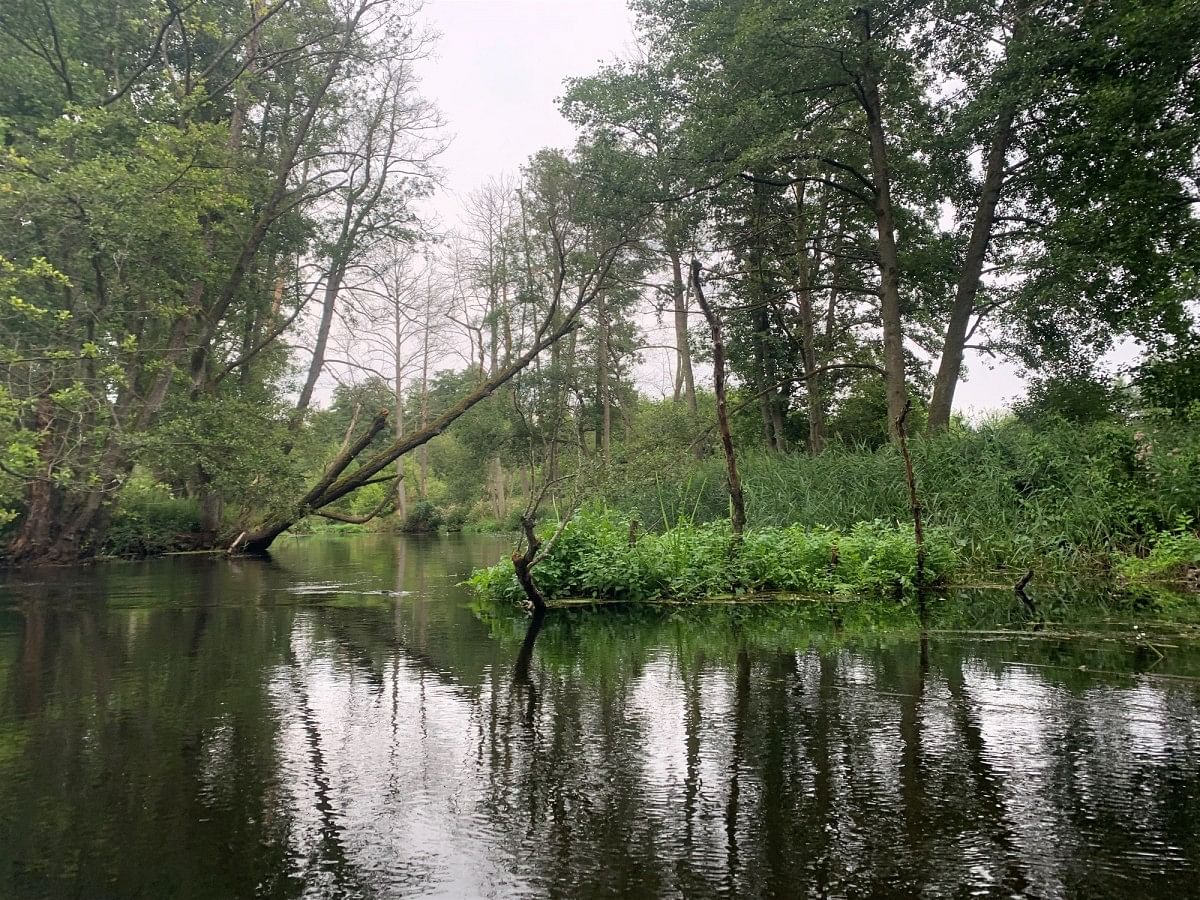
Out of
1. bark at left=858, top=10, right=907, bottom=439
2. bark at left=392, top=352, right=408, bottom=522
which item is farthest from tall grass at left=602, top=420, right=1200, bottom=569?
bark at left=392, top=352, right=408, bottom=522

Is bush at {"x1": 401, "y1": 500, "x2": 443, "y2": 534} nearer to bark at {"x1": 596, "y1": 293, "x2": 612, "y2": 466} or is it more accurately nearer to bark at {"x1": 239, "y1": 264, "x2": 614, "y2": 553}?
bark at {"x1": 596, "y1": 293, "x2": 612, "y2": 466}

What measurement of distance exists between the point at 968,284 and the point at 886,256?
5.76 feet

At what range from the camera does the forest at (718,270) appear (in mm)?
10641

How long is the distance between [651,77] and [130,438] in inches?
583

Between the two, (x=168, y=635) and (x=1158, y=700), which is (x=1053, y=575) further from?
(x=168, y=635)

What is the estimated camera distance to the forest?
1064 centimetres

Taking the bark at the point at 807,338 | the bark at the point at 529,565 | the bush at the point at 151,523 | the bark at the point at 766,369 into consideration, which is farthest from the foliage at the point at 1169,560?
the bush at the point at 151,523

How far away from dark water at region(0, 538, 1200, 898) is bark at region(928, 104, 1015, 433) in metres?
9.71

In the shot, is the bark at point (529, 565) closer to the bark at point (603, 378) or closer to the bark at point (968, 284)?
the bark at point (968, 284)

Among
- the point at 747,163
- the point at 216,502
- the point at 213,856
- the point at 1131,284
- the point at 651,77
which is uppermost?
the point at 651,77

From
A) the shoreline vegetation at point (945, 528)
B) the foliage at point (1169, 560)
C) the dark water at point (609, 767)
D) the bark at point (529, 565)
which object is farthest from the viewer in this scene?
the shoreline vegetation at point (945, 528)

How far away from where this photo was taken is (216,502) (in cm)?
2291

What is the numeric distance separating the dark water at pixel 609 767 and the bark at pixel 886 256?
920cm

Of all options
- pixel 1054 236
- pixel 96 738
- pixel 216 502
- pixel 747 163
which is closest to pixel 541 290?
pixel 216 502
